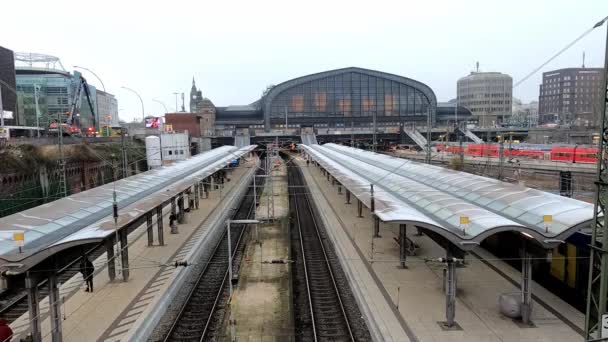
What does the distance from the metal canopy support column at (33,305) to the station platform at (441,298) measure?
1108 centimetres

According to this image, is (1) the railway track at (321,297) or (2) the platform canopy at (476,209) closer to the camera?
(2) the platform canopy at (476,209)

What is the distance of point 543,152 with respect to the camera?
6425 cm

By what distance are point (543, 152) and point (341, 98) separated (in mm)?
66062

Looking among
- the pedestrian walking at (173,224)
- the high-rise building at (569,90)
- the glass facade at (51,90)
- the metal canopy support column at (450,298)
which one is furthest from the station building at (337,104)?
the metal canopy support column at (450,298)

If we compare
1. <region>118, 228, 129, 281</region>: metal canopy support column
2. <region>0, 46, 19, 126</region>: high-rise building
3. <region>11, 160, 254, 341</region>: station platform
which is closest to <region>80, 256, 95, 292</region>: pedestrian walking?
<region>11, 160, 254, 341</region>: station platform

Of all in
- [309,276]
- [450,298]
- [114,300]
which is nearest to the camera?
[450,298]

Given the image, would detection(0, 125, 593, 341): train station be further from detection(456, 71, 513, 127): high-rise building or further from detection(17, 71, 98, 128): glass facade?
detection(456, 71, 513, 127): high-rise building

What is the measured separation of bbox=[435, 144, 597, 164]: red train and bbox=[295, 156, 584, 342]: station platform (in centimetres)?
A: 3173

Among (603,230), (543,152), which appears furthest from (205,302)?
(543,152)

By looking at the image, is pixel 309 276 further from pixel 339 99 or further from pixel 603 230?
pixel 339 99

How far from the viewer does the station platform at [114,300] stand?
14359 millimetres

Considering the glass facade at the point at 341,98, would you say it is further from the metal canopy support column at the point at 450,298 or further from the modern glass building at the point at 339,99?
the metal canopy support column at the point at 450,298

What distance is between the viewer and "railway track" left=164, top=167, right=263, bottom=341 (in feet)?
48.9

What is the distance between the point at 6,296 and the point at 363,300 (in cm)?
1585
